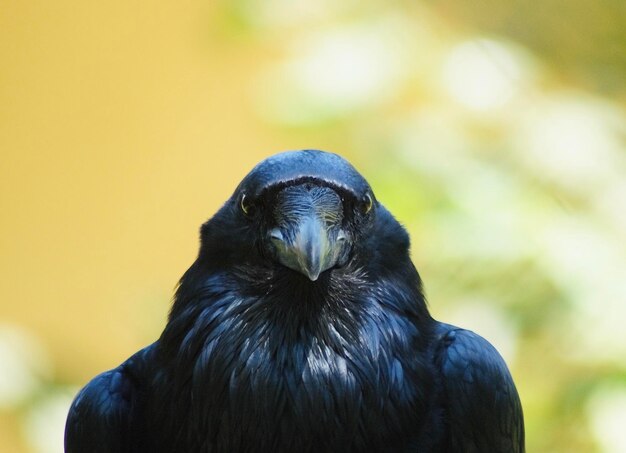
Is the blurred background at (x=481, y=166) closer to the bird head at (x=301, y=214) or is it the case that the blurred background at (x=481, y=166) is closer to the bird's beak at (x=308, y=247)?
the bird head at (x=301, y=214)

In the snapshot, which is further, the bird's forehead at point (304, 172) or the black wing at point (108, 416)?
the black wing at point (108, 416)

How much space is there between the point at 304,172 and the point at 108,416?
0.67 metres

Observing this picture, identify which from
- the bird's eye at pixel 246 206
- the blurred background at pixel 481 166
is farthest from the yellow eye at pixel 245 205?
the blurred background at pixel 481 166

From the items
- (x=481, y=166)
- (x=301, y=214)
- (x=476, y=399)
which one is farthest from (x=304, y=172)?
(x=481, y=166)

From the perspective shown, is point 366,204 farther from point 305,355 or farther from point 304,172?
point 305,355

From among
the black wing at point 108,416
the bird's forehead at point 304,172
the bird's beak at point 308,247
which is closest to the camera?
the bird's beak at point 308,247

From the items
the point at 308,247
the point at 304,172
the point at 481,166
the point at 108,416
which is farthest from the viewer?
the point at 481,166

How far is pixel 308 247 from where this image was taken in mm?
2008

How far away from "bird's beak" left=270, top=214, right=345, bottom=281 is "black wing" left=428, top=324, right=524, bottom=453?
35cm

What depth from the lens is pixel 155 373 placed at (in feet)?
7.41

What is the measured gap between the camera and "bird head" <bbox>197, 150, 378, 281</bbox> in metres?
2.03

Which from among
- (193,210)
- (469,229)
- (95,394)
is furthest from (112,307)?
(95,394)

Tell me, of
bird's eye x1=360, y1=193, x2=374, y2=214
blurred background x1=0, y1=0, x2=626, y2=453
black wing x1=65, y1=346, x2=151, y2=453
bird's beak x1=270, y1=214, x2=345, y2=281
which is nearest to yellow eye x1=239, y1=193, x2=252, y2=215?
bird's beak x1=270, y1=214, x2=345, y2=281

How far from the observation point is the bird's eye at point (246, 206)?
85.4 inches
